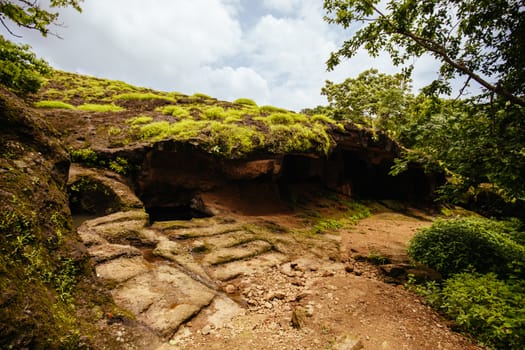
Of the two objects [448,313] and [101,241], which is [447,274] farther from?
[101,241]

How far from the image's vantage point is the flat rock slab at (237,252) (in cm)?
553

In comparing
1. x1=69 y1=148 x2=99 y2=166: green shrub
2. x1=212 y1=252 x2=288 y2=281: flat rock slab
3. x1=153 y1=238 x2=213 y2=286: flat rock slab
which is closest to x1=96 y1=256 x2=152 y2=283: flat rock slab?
x1=153 y1=238 x2=213 y2=286: flat rock slab

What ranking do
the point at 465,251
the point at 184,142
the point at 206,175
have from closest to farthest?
the point at 465,251
the point at 184,142
the point at 206,175

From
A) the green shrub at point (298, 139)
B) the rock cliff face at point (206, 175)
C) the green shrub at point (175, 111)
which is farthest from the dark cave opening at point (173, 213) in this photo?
the green shrub at point (175, 111)

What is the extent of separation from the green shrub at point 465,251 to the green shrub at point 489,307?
0.57m

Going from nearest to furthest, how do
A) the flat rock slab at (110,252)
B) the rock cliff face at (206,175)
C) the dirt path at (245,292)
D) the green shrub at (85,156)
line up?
the dirt path at (245,292), the flat rock slab at (110,252), the green shrub at (85,156), the rock cliff face at (206,175)

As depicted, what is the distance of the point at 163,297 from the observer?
3.90 meters

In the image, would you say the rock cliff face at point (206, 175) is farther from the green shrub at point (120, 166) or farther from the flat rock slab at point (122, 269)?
the flat rock slab at point (122, 269)

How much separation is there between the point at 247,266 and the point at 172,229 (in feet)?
6.92

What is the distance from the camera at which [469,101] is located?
5711 mm

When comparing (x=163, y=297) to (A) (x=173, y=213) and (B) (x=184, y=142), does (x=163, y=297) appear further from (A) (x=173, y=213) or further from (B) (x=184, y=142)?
(A) (x=173, y=213)

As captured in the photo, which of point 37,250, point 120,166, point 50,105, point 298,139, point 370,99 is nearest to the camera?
point 37,250

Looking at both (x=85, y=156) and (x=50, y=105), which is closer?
(x=85, y=156)

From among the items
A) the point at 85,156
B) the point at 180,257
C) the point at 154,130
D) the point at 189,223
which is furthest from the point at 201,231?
the point at 85,156
